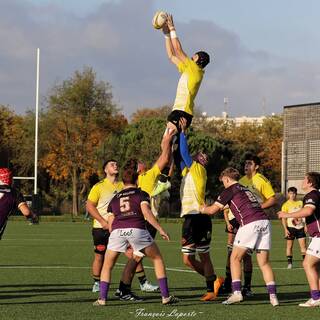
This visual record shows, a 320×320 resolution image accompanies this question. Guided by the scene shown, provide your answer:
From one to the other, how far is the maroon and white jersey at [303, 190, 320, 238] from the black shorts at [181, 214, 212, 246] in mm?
1650

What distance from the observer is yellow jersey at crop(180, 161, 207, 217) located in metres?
14.0

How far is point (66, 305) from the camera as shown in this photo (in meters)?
13.0

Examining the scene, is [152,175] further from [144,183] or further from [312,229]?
[312,229]

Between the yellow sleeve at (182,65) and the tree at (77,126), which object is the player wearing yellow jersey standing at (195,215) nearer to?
the yellow sleeve at (182,65)

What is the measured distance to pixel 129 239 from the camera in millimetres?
12812

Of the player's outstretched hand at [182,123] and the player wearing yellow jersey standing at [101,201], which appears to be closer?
Answer: the player's outstretched hand at [182,123]

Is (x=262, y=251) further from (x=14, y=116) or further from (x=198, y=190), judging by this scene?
(x=14, y=116)

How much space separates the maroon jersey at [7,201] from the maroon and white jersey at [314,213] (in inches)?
168

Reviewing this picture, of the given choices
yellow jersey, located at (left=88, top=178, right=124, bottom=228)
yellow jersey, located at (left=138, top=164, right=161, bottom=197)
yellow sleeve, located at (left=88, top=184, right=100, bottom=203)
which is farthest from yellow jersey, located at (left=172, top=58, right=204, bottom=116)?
yellow sleeve, located at (left=88, top=184, right=100, bottom=203)

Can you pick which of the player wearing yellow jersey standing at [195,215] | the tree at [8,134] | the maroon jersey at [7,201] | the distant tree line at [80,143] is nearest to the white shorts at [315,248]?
the player wearing yellow jersey standing at [195,215]

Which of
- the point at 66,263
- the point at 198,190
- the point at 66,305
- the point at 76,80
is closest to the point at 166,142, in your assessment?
the point at 198,190

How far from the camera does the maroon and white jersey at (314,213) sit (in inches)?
522

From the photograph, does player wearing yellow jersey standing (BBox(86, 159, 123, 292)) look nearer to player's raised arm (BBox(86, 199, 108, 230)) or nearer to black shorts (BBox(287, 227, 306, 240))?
player's raised arm (BBox(86, 199, 108, 230))

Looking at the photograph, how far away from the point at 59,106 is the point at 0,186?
219 feet
